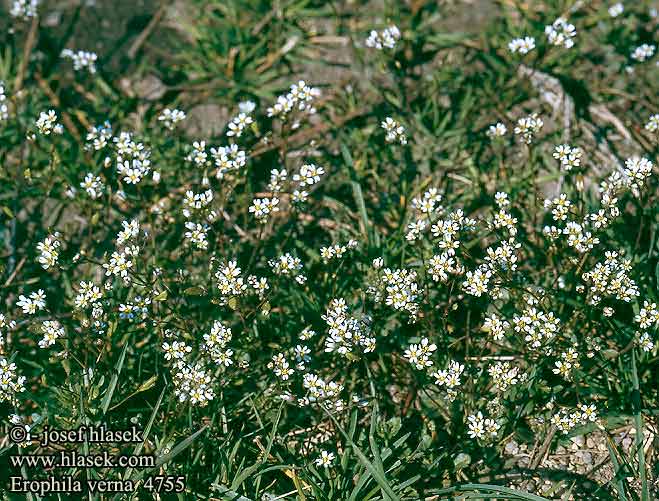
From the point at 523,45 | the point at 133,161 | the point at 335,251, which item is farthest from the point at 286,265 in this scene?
the point at 523,45

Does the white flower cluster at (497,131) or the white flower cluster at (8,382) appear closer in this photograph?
the white flower cluster at (8,382)

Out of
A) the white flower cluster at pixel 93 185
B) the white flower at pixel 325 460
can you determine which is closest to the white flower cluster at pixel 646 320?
the white flower at pixel 325 460

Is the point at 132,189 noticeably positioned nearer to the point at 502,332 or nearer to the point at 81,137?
the point at 81,137

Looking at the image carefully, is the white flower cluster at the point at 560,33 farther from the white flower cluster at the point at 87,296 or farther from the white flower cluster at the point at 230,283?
the white flower cluster at the point at 87,296

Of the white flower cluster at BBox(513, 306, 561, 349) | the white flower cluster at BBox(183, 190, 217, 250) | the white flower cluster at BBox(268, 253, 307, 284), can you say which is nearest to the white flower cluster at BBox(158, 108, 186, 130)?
the white flower cluster at BBox(183, 190, 217, 250)

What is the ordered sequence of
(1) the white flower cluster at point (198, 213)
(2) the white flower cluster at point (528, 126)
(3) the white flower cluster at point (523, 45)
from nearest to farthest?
(1) the white flower cluster at point (198, 213) < (2) the white flower cluster at point (528, 126) < (3) the white flower cluster at point (523, 45)

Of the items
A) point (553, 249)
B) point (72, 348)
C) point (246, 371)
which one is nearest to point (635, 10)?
point (553, 249)

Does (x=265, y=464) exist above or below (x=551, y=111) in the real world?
below
